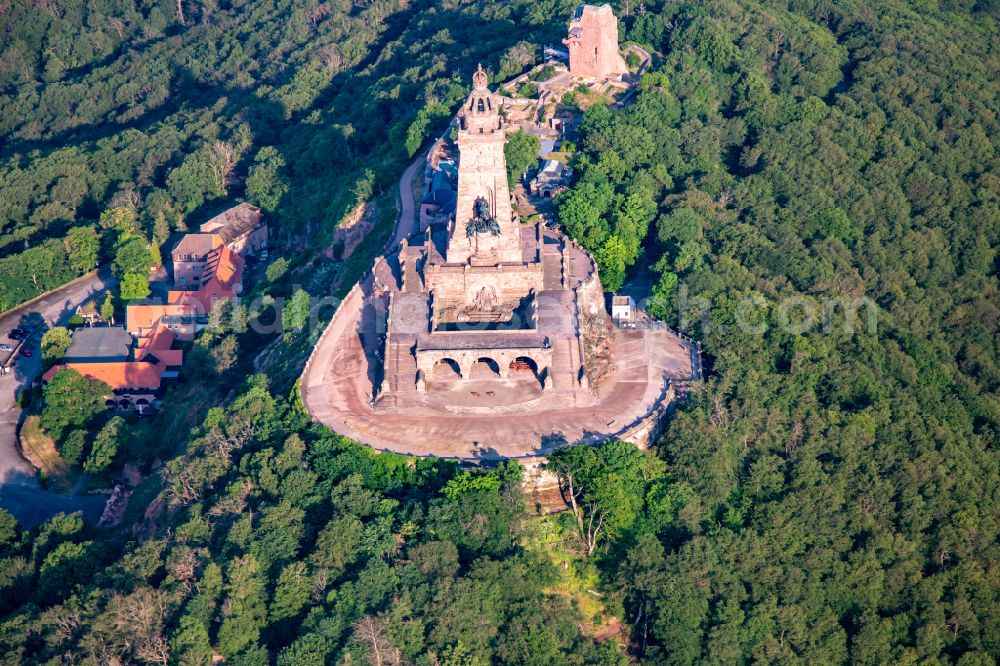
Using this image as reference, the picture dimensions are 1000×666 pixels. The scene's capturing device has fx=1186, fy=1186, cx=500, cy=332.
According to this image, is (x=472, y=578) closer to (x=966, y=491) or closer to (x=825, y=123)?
(x=966, y=491)

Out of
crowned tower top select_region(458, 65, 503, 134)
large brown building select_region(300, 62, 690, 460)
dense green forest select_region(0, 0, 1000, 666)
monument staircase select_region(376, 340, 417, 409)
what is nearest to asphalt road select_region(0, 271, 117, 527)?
dense green forest select_region(0, 0, 1000, 666)

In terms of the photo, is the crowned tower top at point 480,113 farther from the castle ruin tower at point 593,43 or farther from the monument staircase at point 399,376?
the castle ruin tower at point 593,43

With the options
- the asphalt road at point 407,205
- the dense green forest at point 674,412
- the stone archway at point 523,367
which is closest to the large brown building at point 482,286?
the stone archway at point 523,367

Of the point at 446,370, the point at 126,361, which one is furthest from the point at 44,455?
the point at 446,370

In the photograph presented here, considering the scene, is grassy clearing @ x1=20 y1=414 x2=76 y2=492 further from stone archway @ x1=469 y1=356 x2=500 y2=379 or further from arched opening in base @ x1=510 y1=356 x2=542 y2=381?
arched opening in base @ x1=510 y1=356 x2=542 y2=381

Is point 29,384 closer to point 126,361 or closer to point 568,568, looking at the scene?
point 126,361

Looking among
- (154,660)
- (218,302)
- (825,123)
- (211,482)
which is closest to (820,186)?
(825,123)
